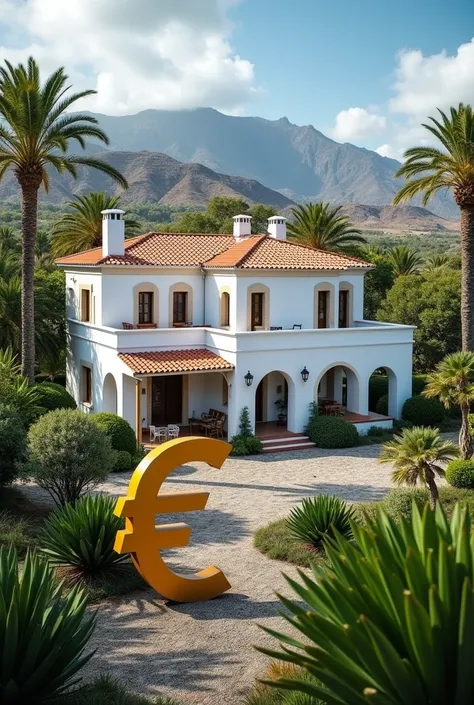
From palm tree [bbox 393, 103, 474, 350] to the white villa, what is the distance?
2.67 metres

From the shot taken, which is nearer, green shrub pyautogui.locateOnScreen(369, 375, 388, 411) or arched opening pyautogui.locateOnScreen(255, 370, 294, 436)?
arched opening pyautogui.locateOnScreen(255, 370, 294, 436)

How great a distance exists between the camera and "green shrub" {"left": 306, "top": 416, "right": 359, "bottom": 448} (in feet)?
82.2

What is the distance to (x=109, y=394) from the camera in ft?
88.5

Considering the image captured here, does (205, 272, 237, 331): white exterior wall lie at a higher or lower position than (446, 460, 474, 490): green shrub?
higher

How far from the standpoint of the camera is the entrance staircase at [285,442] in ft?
81.1

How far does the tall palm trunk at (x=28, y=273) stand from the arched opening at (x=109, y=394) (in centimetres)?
241

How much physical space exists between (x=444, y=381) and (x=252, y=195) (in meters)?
147

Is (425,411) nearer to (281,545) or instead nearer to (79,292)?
(79,292)

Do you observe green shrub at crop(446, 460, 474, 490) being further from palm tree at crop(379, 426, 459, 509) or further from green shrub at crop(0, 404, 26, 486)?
green shrub at crop(0, 404, 26, 486)

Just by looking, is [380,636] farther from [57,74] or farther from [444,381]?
[57,74]

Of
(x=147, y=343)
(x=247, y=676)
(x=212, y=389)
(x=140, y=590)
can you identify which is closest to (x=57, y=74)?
(x=147, y=343)

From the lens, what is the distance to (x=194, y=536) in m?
15.7

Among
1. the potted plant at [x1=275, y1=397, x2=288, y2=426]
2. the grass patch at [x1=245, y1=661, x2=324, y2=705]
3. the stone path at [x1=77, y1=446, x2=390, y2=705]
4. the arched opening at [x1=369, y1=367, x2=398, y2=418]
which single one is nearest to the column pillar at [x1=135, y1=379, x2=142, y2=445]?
the stone path at [x1=77, y1=446, x2=390, y2=705]

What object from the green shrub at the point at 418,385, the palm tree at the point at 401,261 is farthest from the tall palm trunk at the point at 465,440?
the palm tree at the point at 401,261
